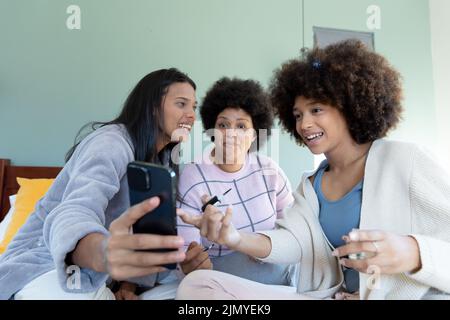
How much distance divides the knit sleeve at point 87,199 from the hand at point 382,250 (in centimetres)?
41

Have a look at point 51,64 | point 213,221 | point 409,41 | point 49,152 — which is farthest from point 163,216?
point 409,41

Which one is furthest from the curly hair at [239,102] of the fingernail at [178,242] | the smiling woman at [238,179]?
the fingernail at [178,242]

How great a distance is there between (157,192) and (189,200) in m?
0.60

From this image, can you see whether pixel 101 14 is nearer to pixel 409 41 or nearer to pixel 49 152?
pixel 49 152

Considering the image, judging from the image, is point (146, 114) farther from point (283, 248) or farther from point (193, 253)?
point (283, 248)

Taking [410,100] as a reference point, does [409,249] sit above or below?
below

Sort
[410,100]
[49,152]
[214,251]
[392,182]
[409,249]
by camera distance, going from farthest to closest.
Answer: [410,100]
[49,152]
[214,251]
[392,182]
[409,249]

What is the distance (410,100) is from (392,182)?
69.4 inches

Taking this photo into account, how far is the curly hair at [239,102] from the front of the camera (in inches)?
53.1

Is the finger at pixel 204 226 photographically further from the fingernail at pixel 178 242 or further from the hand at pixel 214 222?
the fingernail at pixel 178 242

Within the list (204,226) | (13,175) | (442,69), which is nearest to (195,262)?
(204,226)

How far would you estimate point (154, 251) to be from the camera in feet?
1.54

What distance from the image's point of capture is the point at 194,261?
0.92 meters
